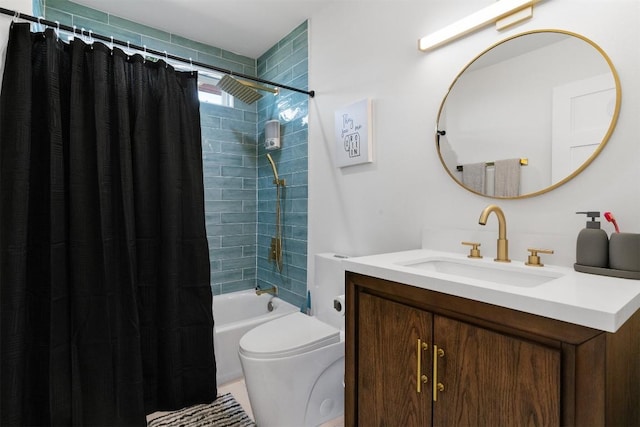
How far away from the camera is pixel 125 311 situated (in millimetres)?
1681

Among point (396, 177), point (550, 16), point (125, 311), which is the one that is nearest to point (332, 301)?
point (396, 177)

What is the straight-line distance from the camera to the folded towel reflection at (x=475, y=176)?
137 centimetres

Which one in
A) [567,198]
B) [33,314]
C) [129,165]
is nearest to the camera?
[567,198]

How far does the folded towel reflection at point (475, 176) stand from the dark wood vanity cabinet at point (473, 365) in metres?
0.64

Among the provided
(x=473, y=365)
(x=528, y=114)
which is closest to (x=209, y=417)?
(x=473, y=365)

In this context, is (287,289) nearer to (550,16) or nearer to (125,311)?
(125,311)

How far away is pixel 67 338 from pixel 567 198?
221cm

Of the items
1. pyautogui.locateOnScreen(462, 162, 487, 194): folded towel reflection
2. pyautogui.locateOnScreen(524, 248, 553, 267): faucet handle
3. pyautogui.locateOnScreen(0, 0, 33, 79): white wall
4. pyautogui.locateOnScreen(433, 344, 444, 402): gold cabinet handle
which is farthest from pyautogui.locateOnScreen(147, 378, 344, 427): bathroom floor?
pyautogui.locateOnScreen(0, 0, 33, 79): white wall

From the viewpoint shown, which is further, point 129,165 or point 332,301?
point 332,301

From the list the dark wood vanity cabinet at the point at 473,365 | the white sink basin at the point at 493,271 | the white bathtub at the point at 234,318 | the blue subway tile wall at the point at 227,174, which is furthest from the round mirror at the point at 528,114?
the blue subway tile wall at the point at 227,174

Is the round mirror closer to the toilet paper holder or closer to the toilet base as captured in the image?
the toilet paper holder

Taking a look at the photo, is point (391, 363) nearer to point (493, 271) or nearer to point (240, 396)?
point (493, 271)

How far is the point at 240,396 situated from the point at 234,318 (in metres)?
0.78

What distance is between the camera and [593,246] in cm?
99
